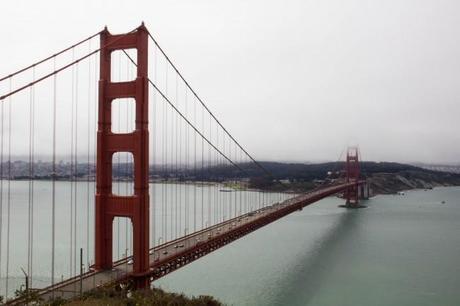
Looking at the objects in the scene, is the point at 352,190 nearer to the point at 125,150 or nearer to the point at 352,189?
the point at 352,189

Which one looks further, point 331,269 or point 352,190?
point 352,190

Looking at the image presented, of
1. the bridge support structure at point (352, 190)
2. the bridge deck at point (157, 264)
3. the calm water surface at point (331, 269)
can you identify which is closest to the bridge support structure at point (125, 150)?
the bridge deck at point (157, 264)

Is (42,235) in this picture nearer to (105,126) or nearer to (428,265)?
(105,126)

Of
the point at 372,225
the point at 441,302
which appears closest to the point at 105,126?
the point at 441,302

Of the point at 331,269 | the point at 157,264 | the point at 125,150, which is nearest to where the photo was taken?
the point at 125,150

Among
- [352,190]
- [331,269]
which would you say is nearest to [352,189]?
[352,190]

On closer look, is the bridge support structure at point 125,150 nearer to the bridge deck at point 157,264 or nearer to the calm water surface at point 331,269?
the bridge deck at point 157,264
